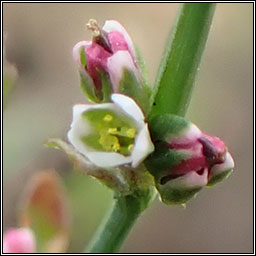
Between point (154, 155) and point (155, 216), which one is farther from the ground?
point (154, 155)

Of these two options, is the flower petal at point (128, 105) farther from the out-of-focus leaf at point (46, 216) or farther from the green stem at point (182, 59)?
the out-of-focus leaf at point (46, 216)

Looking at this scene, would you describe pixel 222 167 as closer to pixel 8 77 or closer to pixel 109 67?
pixel 109 67

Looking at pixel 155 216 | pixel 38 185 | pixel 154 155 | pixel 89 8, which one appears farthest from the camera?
pixel 89 8

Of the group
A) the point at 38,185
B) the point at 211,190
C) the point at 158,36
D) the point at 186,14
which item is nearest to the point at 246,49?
Result: the point at 158,36

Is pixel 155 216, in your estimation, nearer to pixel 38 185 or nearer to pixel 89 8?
pixel 89 8

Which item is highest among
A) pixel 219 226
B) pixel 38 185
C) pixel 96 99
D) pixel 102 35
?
pixel 102 35

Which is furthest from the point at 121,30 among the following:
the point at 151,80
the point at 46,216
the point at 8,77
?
the point at 151,80

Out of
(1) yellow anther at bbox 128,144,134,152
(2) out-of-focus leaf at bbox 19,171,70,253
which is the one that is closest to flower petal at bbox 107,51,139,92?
(1) yellow anther at bbox 128,144,134,152

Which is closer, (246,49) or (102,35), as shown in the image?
(102,35)
